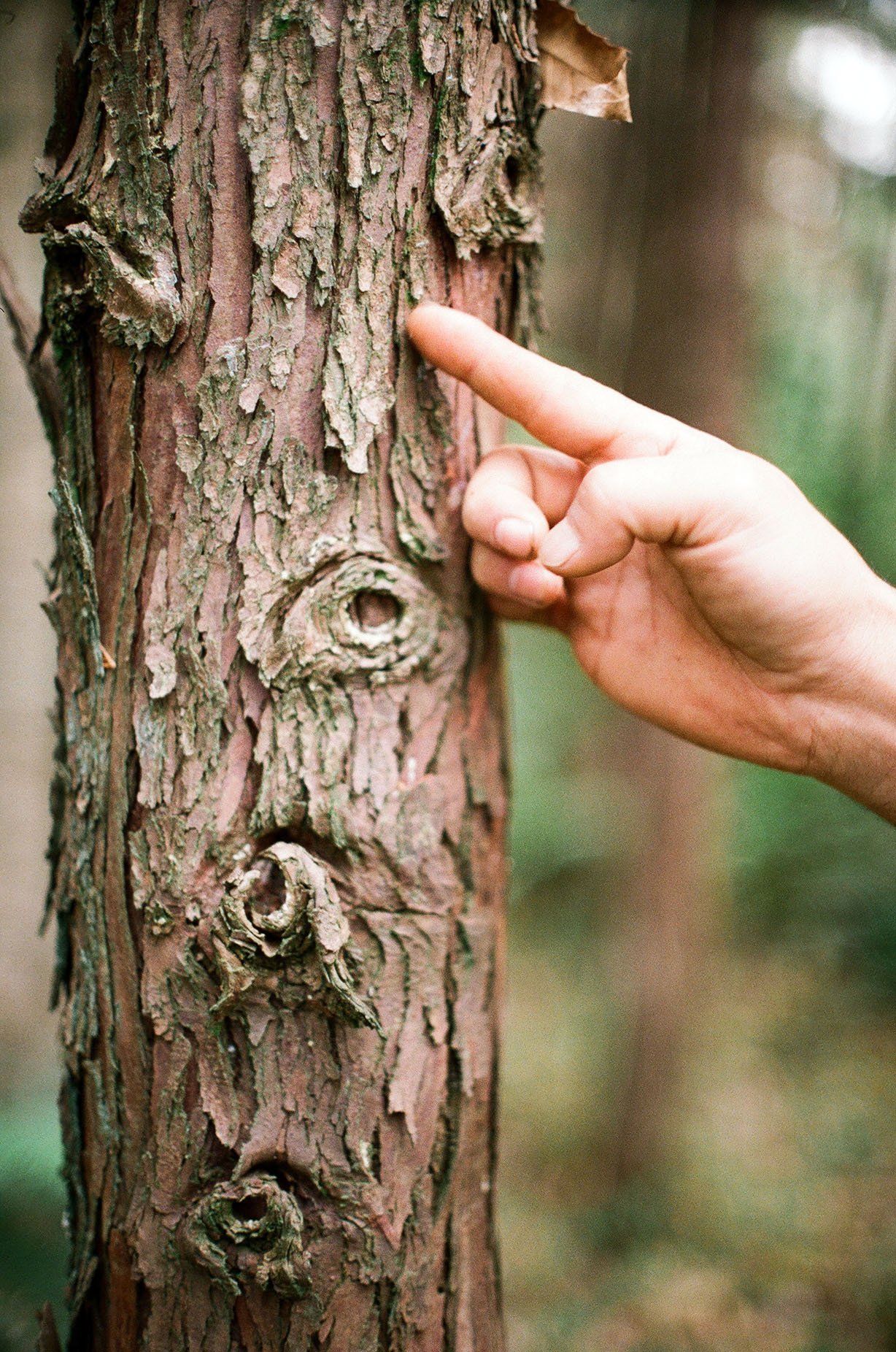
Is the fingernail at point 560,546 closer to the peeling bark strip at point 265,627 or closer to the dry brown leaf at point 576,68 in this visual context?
the peeling bark strip at point 265,627

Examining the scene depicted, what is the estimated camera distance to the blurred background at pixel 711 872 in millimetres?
2885

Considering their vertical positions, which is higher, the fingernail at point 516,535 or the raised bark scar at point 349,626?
the fingernail at point 516,535

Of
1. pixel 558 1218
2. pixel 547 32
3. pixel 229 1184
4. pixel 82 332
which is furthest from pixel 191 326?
Answer: pixel 558 1218

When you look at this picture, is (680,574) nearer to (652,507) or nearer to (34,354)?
(652,507)

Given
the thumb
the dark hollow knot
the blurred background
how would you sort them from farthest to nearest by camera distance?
the blurred background
the dark hollow knot
the thumb

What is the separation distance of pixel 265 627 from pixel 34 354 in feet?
1.91

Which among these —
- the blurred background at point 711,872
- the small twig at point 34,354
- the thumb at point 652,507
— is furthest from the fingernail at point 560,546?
the blurred background at point 711,872

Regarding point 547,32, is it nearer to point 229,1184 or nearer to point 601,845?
point 229,1184

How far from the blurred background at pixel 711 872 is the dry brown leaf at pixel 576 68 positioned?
1731 millimetres

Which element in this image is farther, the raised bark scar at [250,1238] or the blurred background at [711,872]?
the blurred background at [711,872]

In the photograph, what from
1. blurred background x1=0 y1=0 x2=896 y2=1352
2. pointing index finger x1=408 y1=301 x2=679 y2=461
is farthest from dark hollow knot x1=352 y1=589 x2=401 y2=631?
blurred background x1=0 y1=0 x2=896 y2=1352

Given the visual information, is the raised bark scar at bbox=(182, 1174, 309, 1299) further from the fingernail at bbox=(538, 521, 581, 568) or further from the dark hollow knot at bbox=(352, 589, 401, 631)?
the fingernail at bbox=(538, 521, 581, 568)

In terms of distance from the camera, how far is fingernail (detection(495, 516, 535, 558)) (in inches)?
43.6

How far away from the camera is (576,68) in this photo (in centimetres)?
119
